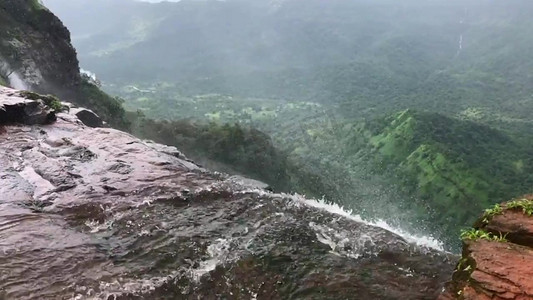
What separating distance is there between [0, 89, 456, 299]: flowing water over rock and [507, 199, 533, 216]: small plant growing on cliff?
8.20ft

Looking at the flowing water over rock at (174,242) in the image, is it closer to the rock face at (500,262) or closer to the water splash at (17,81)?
the rock face at (500,262)

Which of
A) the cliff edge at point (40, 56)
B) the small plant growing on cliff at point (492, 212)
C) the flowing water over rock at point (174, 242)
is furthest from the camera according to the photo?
the cliff edge at point (40, 56)

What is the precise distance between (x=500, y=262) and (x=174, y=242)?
293 inches

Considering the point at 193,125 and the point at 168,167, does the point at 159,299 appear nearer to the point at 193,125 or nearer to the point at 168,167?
the point at 168,167

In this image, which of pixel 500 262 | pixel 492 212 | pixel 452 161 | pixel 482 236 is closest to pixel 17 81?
pixel 492 212

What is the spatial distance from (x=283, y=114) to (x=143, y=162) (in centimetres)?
14739

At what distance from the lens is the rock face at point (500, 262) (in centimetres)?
747

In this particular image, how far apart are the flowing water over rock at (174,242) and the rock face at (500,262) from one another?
1.93 meters

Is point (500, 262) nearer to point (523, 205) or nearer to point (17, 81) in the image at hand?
point (523, 205)

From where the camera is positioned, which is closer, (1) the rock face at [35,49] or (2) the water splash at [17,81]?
(2) the water splash at [17,81]

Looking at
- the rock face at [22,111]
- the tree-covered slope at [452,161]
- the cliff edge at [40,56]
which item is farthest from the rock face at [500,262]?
the tree-covered slope at [452,161]

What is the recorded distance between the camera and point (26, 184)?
A: 1359 cm

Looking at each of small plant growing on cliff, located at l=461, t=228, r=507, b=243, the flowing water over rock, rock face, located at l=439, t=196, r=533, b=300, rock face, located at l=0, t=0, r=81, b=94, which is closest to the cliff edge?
rock face, located at l=0, t=0, r=81, b=94

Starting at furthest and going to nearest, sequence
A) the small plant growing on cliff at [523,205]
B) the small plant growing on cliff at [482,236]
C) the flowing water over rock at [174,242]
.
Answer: the flowing water over rock at [174,242] < the small plant growing on cliff at [523,205] < the small plant growing on cliff at [482,236]
